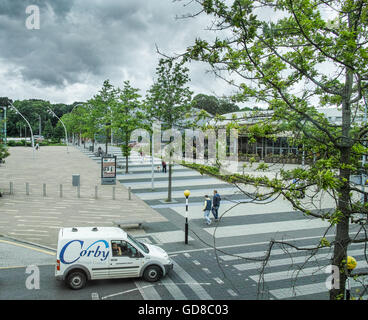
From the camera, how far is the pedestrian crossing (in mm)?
9445

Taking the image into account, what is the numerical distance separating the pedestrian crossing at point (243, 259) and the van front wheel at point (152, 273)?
228 mm

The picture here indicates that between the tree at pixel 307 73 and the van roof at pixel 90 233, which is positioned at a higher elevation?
the tree at pixel 307 73

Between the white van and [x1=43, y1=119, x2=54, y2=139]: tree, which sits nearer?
the white van

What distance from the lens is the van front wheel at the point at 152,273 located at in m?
10.2

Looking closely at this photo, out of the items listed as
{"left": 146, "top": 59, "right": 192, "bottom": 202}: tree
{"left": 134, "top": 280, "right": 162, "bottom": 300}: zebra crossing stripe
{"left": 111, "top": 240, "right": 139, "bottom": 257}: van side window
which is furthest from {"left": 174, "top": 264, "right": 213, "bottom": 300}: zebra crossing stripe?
{"left": 146, "top": 59, "right": 192, "bottom": 202}: tree

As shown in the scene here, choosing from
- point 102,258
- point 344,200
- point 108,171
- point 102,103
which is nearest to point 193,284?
point 102,258

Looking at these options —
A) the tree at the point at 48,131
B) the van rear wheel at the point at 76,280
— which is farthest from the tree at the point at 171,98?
the tree at the point at 48,131

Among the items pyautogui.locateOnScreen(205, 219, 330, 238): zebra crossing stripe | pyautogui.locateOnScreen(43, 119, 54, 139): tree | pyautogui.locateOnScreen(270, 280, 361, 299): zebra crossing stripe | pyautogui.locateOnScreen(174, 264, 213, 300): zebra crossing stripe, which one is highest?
pyautogui.locateOnScreen(43, 119, 54, 139): tree

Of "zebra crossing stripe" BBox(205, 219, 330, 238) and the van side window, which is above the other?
the van side window

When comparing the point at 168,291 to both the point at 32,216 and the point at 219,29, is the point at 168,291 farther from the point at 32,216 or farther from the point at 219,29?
the point at 32,216

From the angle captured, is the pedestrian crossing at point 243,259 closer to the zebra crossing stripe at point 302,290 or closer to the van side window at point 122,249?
the zebra crossing stripe at point 302,290
